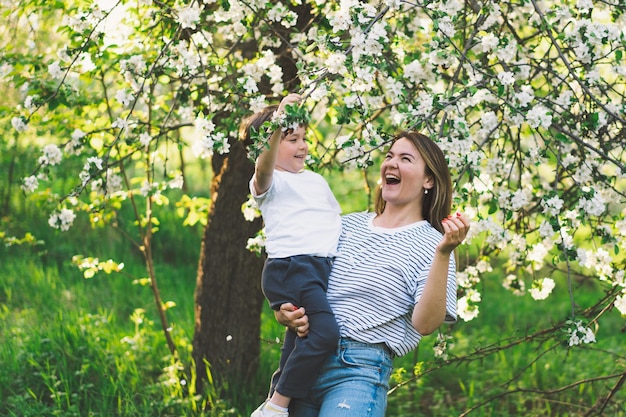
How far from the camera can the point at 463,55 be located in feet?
8.95

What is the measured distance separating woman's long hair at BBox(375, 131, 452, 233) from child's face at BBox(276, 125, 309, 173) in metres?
0.33

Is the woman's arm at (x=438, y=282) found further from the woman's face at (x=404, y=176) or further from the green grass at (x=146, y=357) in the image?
the green grass at (x=146, y=357)

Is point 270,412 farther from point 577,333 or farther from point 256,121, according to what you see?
point 577,333

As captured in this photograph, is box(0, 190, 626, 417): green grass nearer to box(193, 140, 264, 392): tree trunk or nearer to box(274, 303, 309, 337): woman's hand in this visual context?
box(193, 140, 264, 392): tree trunk

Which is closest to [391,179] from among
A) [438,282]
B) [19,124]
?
[438,282]

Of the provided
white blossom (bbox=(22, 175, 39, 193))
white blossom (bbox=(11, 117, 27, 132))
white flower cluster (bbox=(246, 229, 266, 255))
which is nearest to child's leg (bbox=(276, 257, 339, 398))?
white flower cluster (bbox=(246, 229, 266, 255))

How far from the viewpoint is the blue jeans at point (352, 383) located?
89.1 inches

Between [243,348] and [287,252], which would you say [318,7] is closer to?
[287,252]

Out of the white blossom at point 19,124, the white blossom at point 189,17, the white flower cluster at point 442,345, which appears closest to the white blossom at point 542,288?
the white flower cluster at point 442,345

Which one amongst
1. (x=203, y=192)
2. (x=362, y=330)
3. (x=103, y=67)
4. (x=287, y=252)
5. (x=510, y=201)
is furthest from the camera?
(x=203, y=192)

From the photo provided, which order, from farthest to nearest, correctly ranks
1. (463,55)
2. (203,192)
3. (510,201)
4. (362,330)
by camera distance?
(203,192) → (510,201) → (463,55) → (362,330)

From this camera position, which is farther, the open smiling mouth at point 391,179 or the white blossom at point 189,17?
the white blossom at point 189,17

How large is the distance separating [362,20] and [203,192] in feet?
20.9

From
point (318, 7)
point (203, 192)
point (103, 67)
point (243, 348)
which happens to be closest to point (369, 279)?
point (318, 7)
